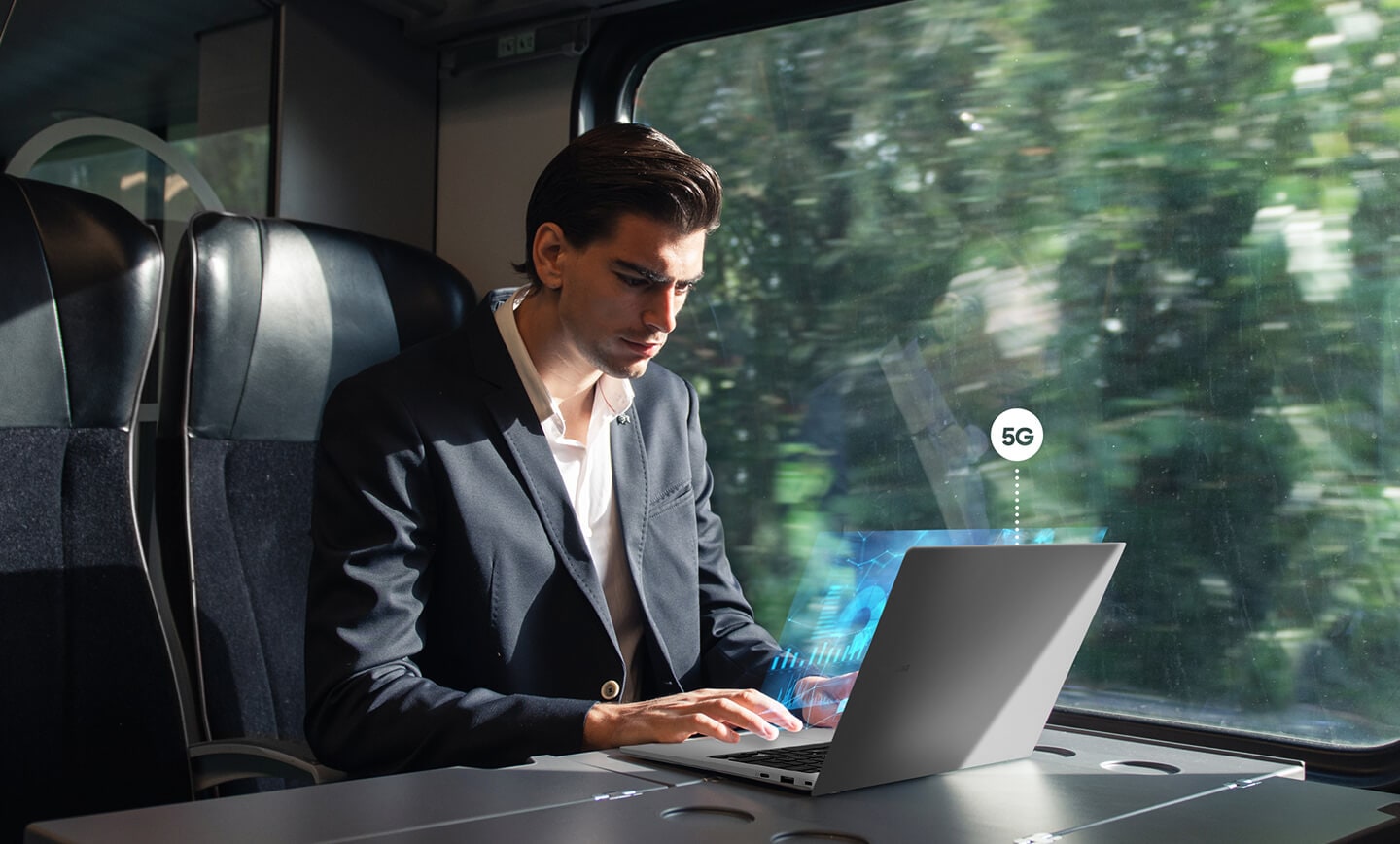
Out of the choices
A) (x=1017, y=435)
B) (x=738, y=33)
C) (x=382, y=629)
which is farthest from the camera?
(x=738, y=33)

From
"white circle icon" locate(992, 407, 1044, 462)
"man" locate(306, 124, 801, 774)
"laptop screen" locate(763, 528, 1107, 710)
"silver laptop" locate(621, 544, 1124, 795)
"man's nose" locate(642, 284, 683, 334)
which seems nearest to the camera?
"silver laptop" locate(621, 544, 1124, 795)

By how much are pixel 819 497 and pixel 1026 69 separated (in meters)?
0.75

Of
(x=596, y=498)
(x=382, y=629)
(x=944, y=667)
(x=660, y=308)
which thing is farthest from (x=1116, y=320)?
(x=382, y=629)

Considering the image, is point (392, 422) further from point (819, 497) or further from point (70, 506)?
point (819, 497)

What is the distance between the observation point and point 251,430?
5.51 ft

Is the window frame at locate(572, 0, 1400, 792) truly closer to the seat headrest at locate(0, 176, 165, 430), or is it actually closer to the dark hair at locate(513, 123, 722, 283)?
the dark hair at locate(513, 123, 722, 283)

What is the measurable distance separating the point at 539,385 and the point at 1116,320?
82cm

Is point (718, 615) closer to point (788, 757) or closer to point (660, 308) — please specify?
point (660, 308)

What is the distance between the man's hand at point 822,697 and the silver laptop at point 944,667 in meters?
0.06

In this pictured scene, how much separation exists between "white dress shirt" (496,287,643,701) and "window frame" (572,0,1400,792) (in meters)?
0.64

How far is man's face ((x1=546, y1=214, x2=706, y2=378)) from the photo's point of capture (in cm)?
165

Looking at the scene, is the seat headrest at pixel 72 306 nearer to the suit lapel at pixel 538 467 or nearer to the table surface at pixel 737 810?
the suit lapel at pixel 538 467

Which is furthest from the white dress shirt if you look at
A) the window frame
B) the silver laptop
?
the window frame

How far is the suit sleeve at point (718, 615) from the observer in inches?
68.5
